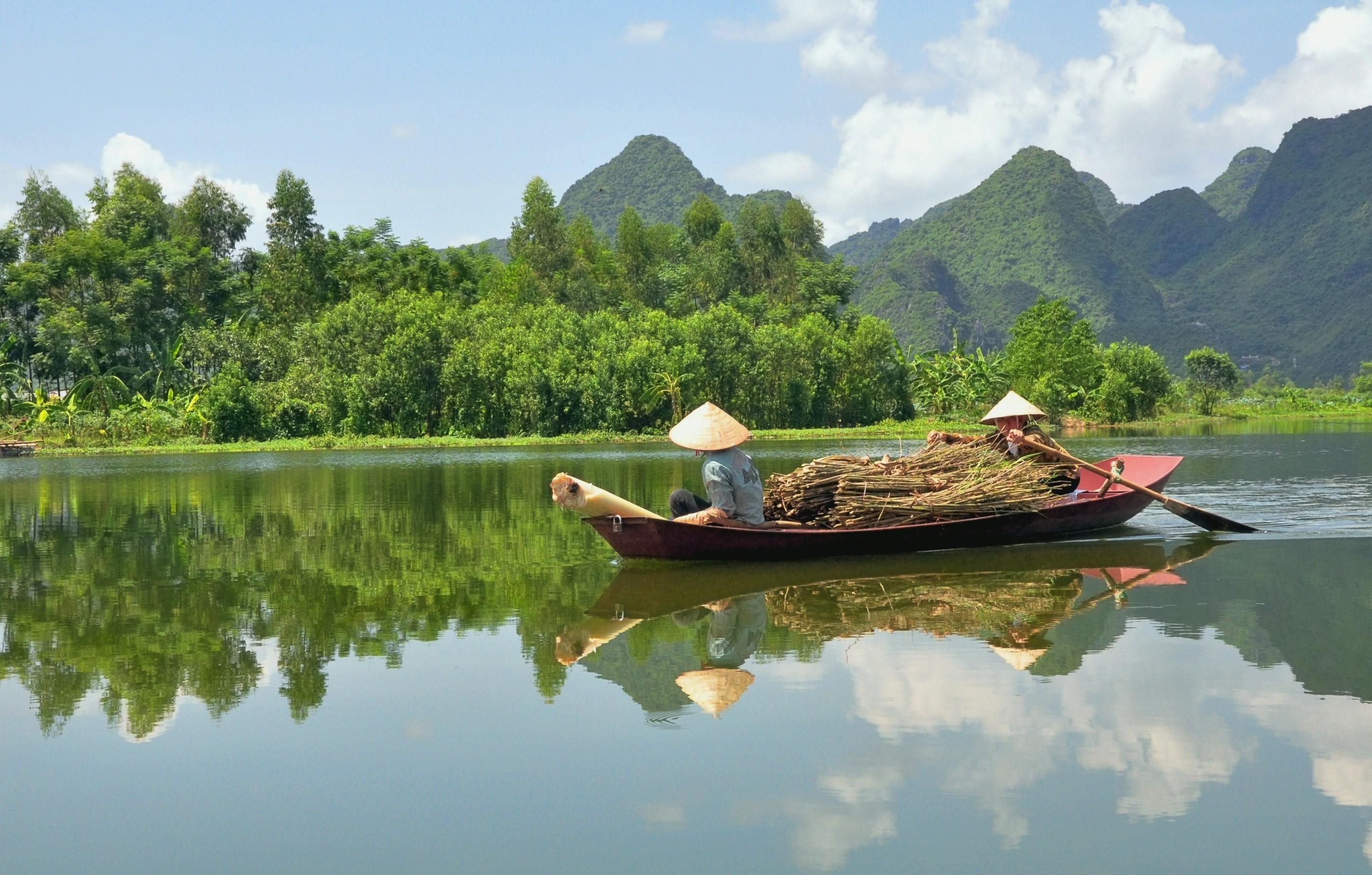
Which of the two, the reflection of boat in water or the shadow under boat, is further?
the shadow under boat

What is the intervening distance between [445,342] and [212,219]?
58.9 feet

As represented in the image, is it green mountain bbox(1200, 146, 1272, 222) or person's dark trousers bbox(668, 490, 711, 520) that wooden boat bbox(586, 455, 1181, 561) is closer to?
person's dark trousers bbox(668, 490, 711, 520)

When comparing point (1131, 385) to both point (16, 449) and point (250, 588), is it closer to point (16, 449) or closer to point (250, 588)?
point (16, 449)

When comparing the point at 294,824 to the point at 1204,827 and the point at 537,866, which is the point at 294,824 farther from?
the point at 1204,827

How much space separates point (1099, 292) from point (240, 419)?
103702 mm

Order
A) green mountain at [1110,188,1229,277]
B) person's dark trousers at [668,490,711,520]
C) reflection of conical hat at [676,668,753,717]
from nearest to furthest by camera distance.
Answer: reflection of conical hat at [676,668,753,717]
person's dark trousers at [668,490,711,520]
green mountain at [1110,188,1229,277]

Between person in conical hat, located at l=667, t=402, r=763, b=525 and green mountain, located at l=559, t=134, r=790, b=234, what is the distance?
357 feet

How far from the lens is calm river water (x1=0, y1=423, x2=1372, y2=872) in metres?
4.52

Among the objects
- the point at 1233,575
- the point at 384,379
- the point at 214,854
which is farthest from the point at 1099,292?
the point at 214,854

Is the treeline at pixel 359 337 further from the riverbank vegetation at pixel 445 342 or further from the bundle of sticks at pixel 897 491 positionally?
the bundle of sticks at pixel 897 491

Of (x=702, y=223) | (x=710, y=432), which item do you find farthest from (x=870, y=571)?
(x=702, y=223)

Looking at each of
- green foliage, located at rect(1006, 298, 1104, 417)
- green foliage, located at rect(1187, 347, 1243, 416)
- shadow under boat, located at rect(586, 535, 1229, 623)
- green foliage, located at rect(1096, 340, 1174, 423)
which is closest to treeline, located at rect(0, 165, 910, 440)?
green foliage, located at rect(1006, 298, 1104, 417)

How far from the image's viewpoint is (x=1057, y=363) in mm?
Result: 55438

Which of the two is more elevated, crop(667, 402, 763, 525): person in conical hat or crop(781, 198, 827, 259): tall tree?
crop(781, 198, 827, 259): tall tree
